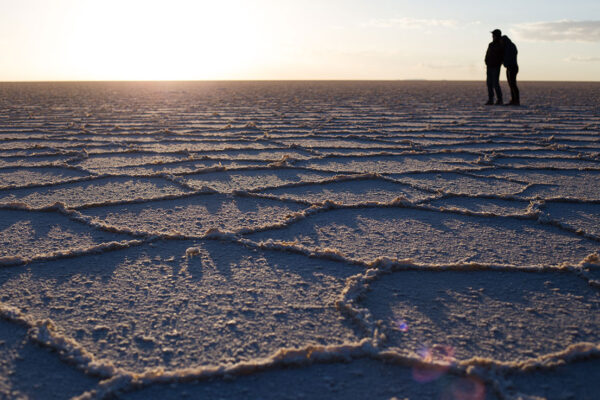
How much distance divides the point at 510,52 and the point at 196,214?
6291mm

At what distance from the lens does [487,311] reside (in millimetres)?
1006

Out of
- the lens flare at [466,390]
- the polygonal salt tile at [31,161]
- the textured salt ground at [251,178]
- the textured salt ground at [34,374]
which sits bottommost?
the lens flare at [466,390]

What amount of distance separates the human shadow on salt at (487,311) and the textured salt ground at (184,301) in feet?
0.35

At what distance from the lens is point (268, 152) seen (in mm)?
3002

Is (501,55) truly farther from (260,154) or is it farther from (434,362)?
(434,362)

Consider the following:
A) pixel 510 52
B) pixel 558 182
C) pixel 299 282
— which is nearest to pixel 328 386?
pixel 299 282

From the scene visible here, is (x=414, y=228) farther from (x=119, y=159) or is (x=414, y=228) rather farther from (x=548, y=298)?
(x=119, y=159)

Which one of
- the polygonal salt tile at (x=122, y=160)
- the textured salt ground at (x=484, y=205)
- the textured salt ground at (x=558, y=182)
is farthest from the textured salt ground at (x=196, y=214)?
the textured salt ground at (x=558, y=182)

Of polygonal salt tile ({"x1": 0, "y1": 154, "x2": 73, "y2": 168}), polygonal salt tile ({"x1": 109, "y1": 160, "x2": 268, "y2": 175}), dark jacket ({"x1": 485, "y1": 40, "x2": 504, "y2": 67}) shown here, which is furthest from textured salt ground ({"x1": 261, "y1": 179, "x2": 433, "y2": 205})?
dark jacket ({"x1": 485, "y1": 40, "x2": 504, "y2": 67})

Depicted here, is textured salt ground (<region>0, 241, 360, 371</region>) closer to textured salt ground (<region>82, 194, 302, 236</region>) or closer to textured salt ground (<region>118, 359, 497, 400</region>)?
textured salt ground (<region>118, 359, 497, 400</region>)

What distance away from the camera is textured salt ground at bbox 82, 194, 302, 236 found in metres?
1.53

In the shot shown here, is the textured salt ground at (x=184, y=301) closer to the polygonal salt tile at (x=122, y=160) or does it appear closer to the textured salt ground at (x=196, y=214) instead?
the textured salt ground at (x=196, y=214)

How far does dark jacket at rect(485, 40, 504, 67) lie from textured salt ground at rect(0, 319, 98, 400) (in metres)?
6.90

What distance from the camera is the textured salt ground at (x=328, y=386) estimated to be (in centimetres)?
76
